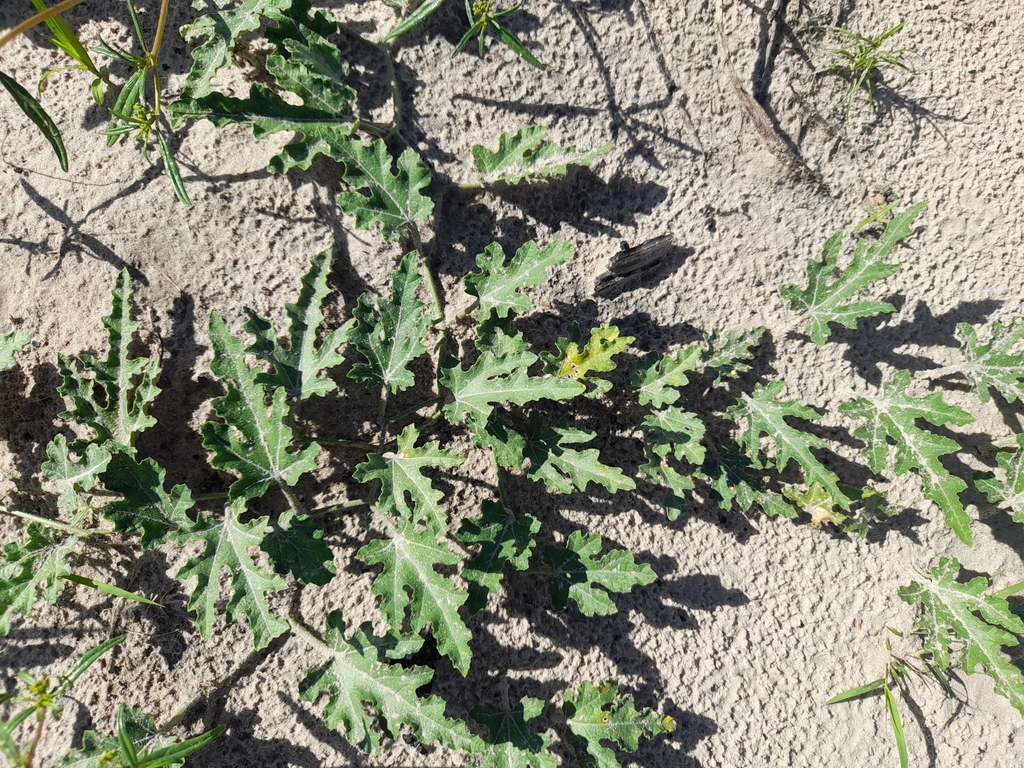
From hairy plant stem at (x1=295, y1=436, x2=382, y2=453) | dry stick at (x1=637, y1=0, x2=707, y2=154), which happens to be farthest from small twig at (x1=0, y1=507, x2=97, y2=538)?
dry stick at (x1=637, y1=0, x2=707, y2=154)

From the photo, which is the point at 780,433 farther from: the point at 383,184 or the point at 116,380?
the point at 116,380

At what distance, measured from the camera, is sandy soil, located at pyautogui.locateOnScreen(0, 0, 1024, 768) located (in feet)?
8.80

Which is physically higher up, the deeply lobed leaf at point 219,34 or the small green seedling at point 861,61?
the deeply lobed leaf at point 219,34

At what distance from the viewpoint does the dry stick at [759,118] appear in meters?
2.80

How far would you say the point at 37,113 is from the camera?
2457mm

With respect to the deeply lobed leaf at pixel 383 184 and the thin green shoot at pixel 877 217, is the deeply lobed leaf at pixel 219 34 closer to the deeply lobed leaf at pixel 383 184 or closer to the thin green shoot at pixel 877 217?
the deeply lobed leaf at pixel 383 184

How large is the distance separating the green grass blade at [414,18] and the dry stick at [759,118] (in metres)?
1.21

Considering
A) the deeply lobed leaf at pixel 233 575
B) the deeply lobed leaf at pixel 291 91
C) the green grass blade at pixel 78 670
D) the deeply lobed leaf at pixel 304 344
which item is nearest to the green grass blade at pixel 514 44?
the deeply lobed leaf at pixel 291 91

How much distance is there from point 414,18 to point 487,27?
322 mm

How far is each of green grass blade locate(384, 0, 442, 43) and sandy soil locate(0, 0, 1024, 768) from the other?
16 cm

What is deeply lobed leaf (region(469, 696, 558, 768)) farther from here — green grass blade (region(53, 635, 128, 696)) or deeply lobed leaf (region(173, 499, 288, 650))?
green grass blade (region(53, 635, 128, 696))

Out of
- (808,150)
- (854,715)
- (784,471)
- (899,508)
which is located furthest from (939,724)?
(808,150)

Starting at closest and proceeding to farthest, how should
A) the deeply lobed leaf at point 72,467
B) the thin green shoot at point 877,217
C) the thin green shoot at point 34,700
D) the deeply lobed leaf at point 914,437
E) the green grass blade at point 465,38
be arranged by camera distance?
the thin green shoot at point 34,700 < the deeply lobed leaf at point 72,467 < the green grass blade at point 465,38 < the deeply lobed leaf at point 914,437 < the thin green shoot at point 877,217

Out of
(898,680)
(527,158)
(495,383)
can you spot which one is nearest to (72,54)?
(527,158)
